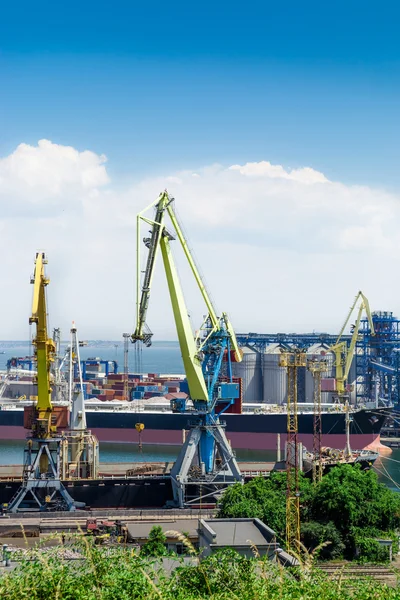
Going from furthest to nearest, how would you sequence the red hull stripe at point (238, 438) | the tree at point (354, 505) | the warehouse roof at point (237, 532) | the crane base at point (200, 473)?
the red hull stripe at point (238, 438), the crane base at point (200, 473), the tree at point (354, 505), the warehouse roof at point (237, 532)

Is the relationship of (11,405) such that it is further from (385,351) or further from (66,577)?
(66,577)

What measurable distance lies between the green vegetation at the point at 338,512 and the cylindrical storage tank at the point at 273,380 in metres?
39.7

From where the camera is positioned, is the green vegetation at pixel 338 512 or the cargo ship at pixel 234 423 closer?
the green vegetation at pixel 338 512

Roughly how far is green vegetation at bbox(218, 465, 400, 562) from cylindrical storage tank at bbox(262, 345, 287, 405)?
39690 mm

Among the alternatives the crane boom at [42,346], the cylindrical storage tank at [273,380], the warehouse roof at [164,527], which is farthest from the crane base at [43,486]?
the cylindrical storage tank at [273,380]

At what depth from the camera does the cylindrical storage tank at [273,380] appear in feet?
227

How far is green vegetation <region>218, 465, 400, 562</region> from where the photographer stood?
26203 millimetres

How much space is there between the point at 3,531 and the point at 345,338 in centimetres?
4704

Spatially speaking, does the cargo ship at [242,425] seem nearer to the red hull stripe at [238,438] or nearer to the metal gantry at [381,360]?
the red hull stripe at [238,438]

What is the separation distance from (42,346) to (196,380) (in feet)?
20.1

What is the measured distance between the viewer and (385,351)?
66.4 m

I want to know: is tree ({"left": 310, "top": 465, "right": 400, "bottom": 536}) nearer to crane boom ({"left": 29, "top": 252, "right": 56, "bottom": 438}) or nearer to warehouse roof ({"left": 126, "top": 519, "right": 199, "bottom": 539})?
warehouse roof ({"left": 126, "top": 519, "right": 199, "bottom": 539})

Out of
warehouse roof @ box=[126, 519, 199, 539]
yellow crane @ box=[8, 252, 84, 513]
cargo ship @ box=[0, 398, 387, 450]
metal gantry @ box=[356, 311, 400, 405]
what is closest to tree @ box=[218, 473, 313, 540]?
warehouse roof @ box=[126, 519, 199, 539]

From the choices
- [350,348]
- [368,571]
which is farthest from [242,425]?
[368,571]
